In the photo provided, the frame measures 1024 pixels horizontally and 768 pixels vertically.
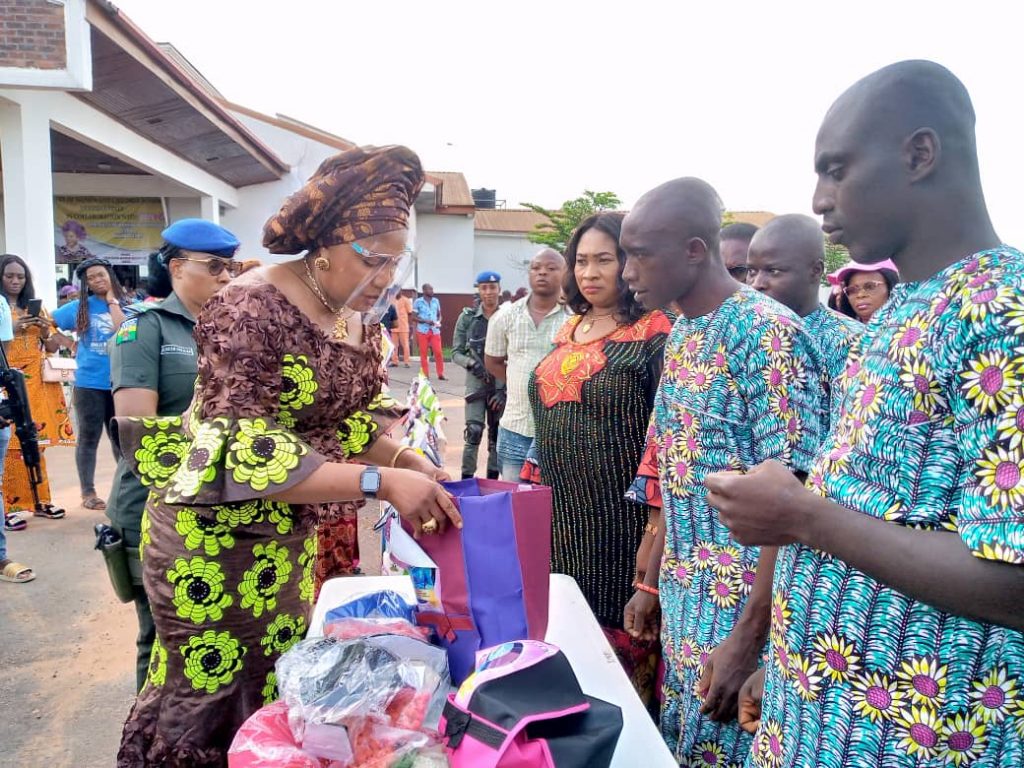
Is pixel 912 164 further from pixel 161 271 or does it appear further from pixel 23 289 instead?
pixel 23 289

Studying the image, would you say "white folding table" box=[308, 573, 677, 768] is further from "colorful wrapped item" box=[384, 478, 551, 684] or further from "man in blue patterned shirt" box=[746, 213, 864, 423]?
"man in blue patterned shirt" box=[746, 213, 864, 423]

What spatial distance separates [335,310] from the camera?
72.2 inches

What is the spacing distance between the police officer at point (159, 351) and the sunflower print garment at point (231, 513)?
79cm

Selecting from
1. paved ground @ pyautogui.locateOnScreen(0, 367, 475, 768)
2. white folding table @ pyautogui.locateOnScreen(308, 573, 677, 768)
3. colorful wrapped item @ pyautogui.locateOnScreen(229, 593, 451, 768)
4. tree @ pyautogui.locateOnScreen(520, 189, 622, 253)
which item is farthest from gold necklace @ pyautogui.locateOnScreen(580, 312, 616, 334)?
tree @ pyautogui.locateOnScreen(520, 189, 622, 253)

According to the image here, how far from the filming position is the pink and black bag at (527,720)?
1.12 metres

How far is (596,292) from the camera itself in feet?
8.55

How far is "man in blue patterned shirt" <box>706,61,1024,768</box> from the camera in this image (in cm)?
85

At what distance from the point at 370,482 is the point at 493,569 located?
0.33 metres

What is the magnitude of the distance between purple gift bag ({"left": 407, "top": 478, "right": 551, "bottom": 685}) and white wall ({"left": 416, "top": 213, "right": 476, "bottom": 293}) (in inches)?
794

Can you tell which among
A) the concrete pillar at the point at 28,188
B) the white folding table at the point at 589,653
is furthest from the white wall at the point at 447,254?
the white folding table at the point at 589,653

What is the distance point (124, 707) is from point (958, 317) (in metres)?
3.53

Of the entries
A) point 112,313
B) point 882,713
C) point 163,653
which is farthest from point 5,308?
point 882,713

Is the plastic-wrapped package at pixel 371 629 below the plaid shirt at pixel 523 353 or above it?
below

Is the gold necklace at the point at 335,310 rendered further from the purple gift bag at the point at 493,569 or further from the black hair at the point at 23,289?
the black hair at the point at 23,289
